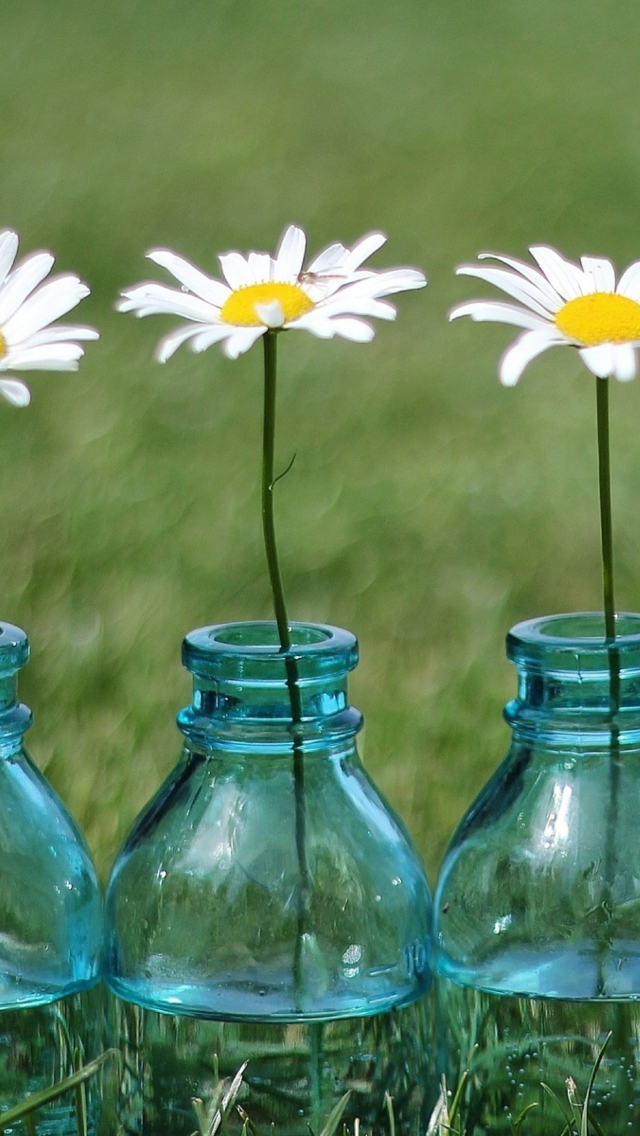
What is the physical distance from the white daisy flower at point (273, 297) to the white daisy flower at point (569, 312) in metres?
0.03

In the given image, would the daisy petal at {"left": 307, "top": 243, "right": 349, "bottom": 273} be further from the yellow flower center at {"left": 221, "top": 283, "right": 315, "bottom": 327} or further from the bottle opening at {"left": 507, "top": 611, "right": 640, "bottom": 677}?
the bottle opening at {"left": 507, "top": 611, "right": 640, "bottom": 677}

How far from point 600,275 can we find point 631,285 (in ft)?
0.06

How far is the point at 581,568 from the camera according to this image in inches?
60.1

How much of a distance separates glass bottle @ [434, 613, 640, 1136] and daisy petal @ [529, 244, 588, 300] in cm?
13

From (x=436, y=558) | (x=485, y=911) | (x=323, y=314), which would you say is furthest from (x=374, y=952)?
(x=436, y=558)

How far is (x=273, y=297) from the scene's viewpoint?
0.60 metres

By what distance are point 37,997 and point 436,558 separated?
917mm

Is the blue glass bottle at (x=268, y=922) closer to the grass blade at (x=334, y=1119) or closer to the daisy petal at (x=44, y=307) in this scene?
the grass blade at (x=334, y=1119)

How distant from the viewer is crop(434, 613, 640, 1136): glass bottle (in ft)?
2.08

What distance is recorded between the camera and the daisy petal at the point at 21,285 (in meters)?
0.64

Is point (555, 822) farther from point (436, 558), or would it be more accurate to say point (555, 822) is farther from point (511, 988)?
point (436, 558)

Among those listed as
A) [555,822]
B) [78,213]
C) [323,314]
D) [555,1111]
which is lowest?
[555,1111]

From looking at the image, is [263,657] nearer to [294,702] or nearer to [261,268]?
[294,702]

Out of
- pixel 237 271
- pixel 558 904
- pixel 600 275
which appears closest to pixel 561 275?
pixel 600 275
